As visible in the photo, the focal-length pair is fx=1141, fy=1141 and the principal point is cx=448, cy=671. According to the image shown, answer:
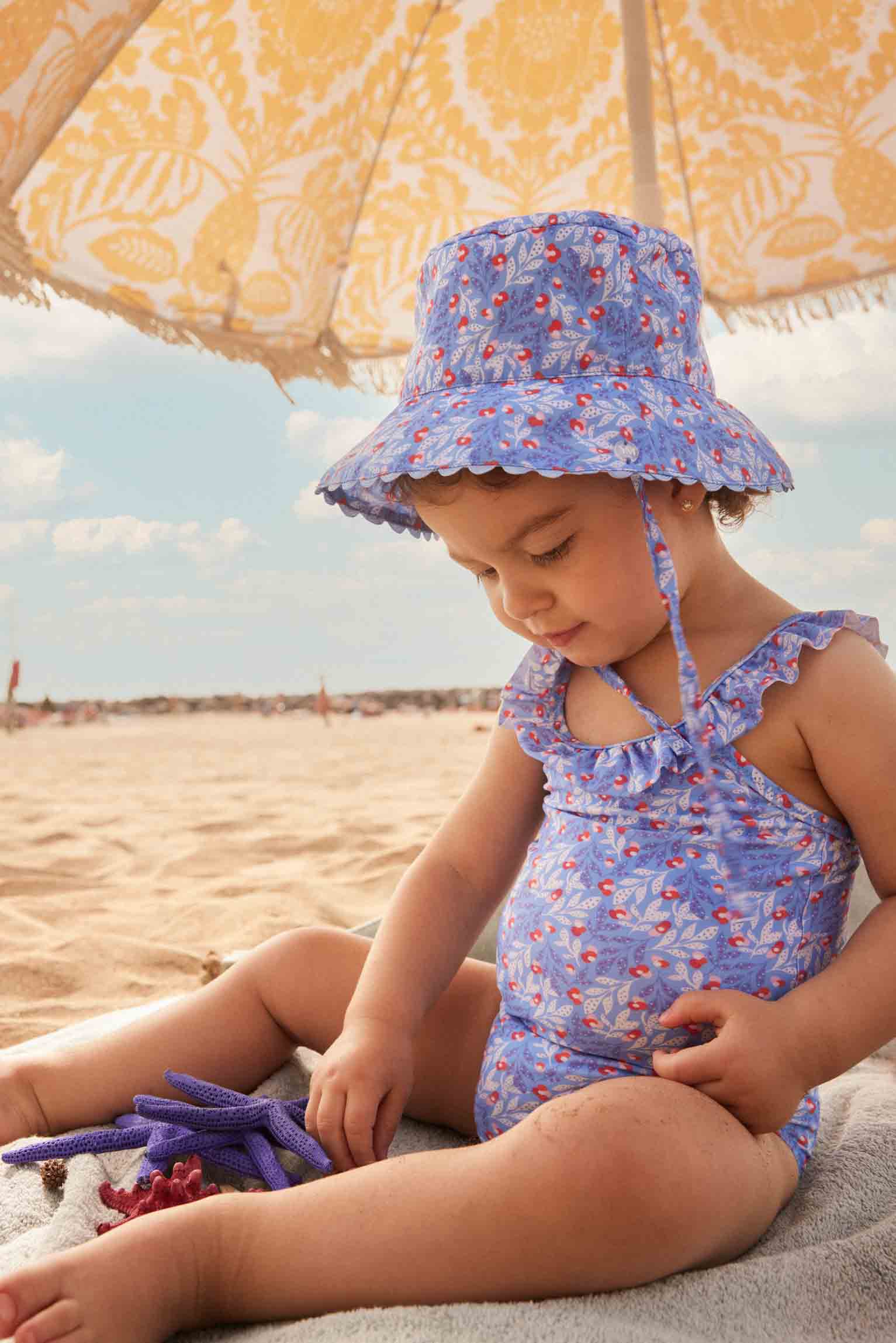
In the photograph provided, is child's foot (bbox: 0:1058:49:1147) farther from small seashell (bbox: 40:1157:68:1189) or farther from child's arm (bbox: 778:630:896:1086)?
child's arm (bbox: 778:630:896:1086)

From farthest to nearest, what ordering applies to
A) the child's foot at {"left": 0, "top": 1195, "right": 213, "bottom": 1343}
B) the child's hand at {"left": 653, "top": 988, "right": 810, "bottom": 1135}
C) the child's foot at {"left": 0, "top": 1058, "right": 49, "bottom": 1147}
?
the child's foot at {"left": 0, "top": 1058, "right": 49, "bottom": 1147}
the child's hand at {"left": 653, "top": 988, "right": 810, "bottom": 1135}
the child's foot at {"left": 0, "top": 1195, "right": 213, "bottom": 1343}

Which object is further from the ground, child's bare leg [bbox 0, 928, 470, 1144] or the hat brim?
the hat brim

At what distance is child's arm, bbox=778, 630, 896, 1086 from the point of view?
995 mm

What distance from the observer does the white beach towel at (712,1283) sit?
0.78 m

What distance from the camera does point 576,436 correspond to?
0.98 meters

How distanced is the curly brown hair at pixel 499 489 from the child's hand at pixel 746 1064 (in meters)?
0.47

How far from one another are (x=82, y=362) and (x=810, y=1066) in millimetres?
11656

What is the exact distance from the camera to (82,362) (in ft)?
37.4

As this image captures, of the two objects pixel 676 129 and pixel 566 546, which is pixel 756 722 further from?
pixel 676 129

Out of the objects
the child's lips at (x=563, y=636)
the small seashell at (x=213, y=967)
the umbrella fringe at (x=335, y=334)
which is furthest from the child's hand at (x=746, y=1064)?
the umbrella fringe at (x=335, y=334)

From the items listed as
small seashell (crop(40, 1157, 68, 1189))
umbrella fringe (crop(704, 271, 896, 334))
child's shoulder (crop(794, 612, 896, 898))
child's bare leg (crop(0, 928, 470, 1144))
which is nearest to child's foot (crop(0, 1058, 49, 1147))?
child's bare leg (crop(0, 928, 470, 1144))

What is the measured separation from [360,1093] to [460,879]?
29 cm

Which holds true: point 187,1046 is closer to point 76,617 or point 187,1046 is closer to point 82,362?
point 76,617

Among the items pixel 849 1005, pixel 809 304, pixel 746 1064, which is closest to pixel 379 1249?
pixel 746 1064
